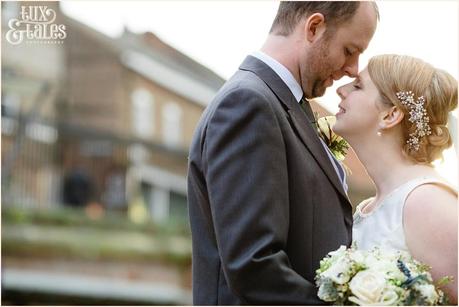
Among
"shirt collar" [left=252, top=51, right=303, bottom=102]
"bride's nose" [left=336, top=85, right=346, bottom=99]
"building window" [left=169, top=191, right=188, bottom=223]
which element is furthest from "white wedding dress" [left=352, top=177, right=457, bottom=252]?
"building window" [left=169, top=191, right=188, bottom=223]

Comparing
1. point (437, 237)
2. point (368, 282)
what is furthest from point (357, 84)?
point (368, 282)

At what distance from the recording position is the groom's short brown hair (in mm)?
3945

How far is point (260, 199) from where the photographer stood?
3.62 metres

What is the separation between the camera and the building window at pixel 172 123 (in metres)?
→ 33.0

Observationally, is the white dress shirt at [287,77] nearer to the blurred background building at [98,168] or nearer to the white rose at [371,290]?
the white rose at [371,290]

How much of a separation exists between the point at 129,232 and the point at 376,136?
68.7 feet

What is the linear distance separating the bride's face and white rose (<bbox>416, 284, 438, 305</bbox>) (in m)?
0.78

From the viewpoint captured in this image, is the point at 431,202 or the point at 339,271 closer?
the point at 339,271

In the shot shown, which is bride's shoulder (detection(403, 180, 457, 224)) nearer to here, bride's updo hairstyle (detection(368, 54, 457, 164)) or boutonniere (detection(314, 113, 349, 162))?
bride's updo hairstyle (detection(368, 54, 457, 164))

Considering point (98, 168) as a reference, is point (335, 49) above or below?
below

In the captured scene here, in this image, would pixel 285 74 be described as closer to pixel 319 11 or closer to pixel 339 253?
pixel 319 11

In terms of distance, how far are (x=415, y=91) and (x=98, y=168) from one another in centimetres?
2598

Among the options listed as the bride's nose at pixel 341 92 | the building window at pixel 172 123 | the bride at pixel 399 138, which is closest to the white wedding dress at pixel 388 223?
the bride at pixel 399 138

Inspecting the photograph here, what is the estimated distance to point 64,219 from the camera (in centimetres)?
2377
